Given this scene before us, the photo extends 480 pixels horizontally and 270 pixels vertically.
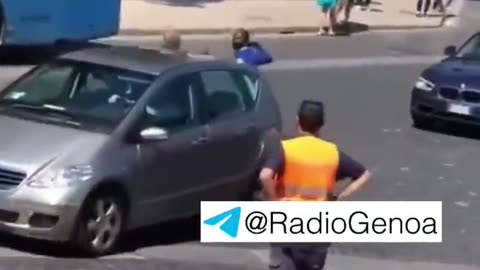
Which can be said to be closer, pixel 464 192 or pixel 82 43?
pixel 464 192

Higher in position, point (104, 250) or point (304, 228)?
point (304, 228)

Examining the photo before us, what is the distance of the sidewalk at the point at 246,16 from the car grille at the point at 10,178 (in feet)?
61.8

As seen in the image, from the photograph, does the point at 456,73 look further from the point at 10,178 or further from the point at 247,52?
the point at 10,178

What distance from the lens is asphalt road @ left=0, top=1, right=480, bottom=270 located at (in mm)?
11211

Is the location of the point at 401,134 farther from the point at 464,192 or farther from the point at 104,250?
the point at 104,250

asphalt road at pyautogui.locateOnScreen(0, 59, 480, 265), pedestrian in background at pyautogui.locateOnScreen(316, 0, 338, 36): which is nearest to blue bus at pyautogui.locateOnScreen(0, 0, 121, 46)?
asphalt road at pyautogui.locateOnScreen(0, 59, 480, 265)

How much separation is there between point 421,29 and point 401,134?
1636 cm

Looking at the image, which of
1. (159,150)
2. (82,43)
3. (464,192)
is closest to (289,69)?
(82,43)

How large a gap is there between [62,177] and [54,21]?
44.6ft

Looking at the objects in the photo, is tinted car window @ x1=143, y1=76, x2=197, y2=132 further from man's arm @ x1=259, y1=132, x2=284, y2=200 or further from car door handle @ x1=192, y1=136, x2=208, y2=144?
man's arm @ x1=259, y1=132, x2=284, y2=200

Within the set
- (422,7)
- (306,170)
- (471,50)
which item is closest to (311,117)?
(306,170)

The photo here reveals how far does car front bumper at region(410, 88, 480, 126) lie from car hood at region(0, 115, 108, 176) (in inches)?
349

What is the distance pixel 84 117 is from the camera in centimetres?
1119

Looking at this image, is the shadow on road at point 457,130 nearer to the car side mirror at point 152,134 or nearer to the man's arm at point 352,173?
the car side mirror at point 152,134
